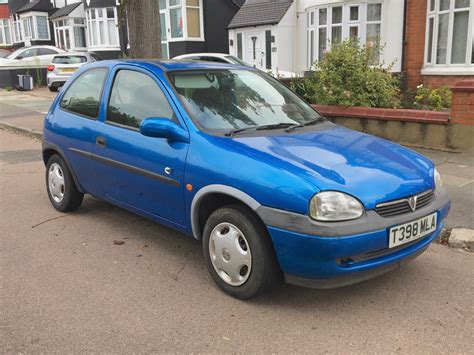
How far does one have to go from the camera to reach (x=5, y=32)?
45875 mm

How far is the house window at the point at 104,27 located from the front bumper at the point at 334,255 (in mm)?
29785

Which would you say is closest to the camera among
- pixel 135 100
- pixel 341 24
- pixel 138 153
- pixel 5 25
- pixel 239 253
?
pixel 239 253

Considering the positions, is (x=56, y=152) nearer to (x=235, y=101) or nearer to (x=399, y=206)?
(x=235, y=101)

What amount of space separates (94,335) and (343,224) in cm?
174

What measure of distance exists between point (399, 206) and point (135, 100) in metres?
2.54

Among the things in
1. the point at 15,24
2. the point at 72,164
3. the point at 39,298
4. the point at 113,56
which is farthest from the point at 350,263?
the point at 15,24

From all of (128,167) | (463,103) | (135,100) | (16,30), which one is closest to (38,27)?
(16,30)

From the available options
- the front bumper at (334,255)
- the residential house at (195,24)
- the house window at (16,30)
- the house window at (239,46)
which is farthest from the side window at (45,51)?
the front bumper at (334,255)

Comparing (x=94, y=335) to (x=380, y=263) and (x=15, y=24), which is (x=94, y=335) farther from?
(x=15, y=24)

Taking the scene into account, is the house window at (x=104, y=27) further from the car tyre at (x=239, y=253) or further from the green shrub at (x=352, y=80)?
the car tyre at (x=239, y=253)

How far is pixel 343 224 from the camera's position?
314 centimetres

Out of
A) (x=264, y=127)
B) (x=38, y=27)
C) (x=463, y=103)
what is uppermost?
(x=38, y=27)

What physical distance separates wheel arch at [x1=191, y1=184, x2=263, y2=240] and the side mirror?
1.59ft

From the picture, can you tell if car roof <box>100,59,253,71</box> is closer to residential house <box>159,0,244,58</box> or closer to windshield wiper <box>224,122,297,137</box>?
windshield wiper <box>224,122,297,137</box>
